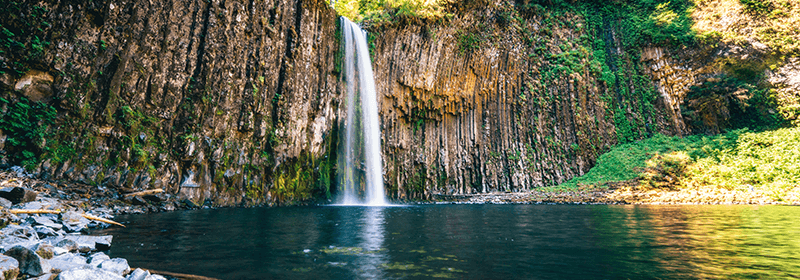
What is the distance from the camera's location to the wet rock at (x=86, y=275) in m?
2.84

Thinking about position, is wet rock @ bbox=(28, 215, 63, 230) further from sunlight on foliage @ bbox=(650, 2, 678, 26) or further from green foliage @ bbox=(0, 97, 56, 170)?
sunlight on foliage @ bbox=(650, 2, 678, 26)

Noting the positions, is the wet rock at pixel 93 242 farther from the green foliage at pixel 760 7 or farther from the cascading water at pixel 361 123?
the green foliage at pixel 760 7

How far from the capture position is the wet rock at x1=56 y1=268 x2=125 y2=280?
284 cm

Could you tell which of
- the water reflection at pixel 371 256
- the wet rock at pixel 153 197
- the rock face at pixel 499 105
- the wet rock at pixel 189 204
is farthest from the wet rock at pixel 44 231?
the rock face at pixel 499 105

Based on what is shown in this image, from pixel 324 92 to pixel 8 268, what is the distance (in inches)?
636

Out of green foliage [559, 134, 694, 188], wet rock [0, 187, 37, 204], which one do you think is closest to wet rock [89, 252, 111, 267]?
wet rock [0, 187, 37, 204]

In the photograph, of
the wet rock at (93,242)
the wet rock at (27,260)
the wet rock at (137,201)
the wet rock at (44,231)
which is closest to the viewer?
the wet rock at (27,260)

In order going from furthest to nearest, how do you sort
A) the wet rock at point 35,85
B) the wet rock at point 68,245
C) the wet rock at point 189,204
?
the wet rock at point 189,204 → the wet rock at point 35,85 → the wet rock at point 68,245

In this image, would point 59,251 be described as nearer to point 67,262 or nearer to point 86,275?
point 67,262

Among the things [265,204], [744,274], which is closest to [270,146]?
[265,204]

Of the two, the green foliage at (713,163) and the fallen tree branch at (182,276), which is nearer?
the fallen tree branch at (182,276)

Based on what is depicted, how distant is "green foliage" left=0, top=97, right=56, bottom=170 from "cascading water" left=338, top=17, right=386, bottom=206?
11483 mm

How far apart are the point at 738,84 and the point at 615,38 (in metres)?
9.40

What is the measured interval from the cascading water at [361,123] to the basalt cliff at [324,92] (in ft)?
2.34
